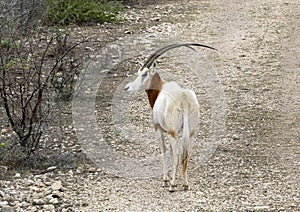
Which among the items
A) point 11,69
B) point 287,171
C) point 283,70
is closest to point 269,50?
point 283,70

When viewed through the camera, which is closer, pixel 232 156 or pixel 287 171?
pixel 287 171

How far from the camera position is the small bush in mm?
13547

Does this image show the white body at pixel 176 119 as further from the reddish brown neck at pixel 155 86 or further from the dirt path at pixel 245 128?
the dirt path at pixel 245 128

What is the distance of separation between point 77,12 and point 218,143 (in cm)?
651

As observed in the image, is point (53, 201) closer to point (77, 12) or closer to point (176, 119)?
point (176, 119)

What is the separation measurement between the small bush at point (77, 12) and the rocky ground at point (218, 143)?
1.01 ft

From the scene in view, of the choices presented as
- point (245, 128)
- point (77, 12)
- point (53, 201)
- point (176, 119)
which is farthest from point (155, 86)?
point (77, 12)

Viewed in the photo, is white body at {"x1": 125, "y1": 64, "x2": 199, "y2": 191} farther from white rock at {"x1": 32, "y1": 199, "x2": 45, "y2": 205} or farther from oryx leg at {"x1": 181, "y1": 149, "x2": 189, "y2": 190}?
white rock at {"x1": 32, "y1": 199, "x2": 45, "y2": 205}

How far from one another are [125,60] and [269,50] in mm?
2547

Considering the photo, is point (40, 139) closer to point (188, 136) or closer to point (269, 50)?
point (188, 136)

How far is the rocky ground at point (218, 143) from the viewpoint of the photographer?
6402 millimetres

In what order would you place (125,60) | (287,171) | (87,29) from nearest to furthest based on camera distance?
(287,171)
(125,60)
(87,29)

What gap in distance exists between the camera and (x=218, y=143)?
801 centimetres

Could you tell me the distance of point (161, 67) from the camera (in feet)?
36.7
